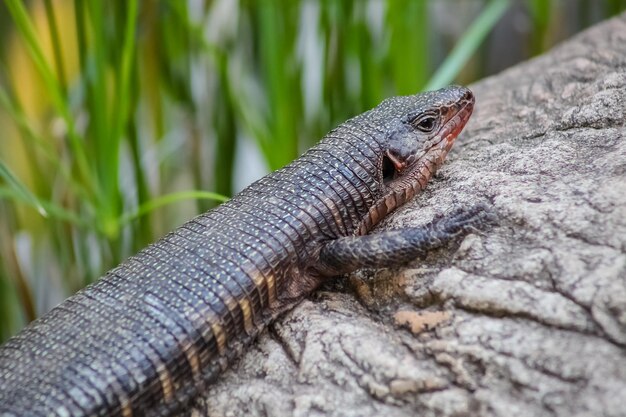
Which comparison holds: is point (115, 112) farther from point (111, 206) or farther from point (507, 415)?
point (507, 415)

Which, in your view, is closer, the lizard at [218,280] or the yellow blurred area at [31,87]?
the lizard at [218,280]

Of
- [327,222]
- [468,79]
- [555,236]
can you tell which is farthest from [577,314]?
[468,79]

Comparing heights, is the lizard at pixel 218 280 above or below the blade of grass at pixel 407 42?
below

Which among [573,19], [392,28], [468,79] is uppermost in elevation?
[392,28]

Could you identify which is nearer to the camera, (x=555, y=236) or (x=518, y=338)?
(x=518, y=338)

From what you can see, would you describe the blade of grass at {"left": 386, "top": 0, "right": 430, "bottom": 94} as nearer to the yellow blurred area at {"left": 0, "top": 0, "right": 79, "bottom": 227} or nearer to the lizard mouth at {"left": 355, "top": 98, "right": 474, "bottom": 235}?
the lizard mouth at {"left": 355, "top": 98, "right": 474, "bottom": 235}

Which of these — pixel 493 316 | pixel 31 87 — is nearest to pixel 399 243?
pixel 493 316

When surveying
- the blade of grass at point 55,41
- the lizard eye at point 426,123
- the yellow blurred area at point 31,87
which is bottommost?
the yellow blurred area at point 31,87

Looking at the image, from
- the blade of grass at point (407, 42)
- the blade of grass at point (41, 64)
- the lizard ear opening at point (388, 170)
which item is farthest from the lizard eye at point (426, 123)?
the blade of grass at point (41, 64)

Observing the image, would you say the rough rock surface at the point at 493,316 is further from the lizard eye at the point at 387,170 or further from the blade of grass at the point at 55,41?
the blade of grass at the point at 55,41
